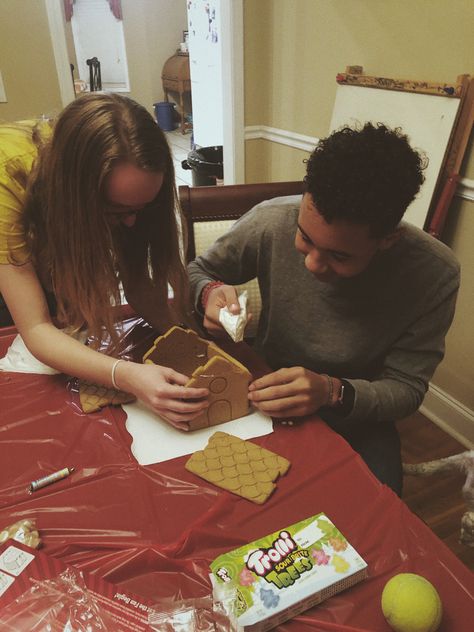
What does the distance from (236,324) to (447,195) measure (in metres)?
1.12

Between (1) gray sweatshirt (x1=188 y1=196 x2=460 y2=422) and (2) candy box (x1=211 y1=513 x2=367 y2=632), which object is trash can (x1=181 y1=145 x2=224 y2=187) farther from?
(2) candy box (x1=211 y1=513 x2=367 y2=632)

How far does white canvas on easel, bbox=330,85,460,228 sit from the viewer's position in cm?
169

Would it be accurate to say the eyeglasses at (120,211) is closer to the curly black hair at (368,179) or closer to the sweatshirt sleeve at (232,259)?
the sweatshirt sleeve at (232,259)

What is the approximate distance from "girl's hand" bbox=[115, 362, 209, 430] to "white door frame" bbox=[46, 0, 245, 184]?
2150 mm

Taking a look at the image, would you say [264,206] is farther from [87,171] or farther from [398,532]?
[398,532]

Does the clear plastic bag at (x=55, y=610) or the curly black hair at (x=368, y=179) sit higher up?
the curly black hair at (x=368, y=179)

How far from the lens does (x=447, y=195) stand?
1730 millimetres

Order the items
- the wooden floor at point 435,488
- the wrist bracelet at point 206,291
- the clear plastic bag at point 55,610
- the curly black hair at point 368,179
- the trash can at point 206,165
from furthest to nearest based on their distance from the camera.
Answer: the trash can at point 206,165
the wooden floor at point 435,488
the wrist bracelet at point 206,291
the curly black hair at point 368,179
the clear plastic bag at point 55,610

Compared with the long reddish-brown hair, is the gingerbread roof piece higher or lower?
lower

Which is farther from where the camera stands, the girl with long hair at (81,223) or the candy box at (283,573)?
the girl with long hair at (81,223)

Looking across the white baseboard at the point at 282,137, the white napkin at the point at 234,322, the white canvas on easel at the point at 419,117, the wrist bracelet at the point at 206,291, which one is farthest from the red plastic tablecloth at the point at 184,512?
the white baseboard at the point at 282,137

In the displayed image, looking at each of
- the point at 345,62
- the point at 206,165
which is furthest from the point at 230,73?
the point at 345,62

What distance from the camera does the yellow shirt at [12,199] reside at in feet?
3.22

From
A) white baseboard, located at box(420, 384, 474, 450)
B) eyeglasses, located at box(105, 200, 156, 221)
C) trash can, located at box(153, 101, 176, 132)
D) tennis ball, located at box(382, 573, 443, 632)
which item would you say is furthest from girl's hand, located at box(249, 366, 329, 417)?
trash can, located at box(153, 101, 176, 132)
